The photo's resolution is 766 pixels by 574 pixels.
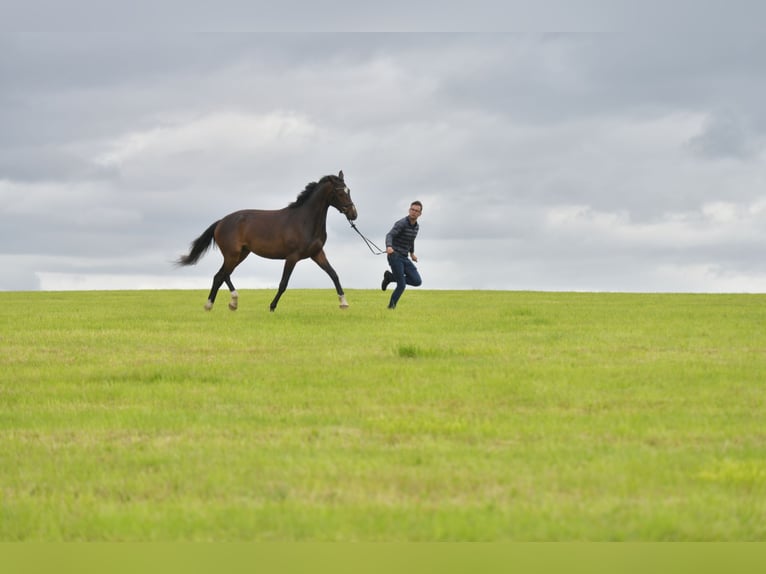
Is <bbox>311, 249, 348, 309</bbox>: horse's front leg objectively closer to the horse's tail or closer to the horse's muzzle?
the horse's muzzle

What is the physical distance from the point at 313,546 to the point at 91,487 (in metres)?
3.35

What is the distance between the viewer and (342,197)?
21562mm

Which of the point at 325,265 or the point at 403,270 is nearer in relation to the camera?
the point at 403,270

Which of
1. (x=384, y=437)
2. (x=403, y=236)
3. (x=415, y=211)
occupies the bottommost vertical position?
(x=384, y=437)

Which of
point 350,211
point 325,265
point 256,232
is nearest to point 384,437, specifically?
point 325,265

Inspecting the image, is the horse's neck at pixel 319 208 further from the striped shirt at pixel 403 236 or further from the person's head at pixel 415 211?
the person's head at pixel 415 211

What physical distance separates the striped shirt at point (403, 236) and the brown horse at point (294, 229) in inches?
50.4

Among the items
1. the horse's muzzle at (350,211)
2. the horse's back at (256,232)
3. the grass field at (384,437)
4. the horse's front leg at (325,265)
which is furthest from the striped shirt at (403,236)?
the grass field at (384,437)

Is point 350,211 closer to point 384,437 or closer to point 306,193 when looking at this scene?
point 306,193

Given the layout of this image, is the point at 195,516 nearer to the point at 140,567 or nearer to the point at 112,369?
the point at 140,567

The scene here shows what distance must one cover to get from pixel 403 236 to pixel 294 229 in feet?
8.49

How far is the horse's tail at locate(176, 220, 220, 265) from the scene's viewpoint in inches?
932

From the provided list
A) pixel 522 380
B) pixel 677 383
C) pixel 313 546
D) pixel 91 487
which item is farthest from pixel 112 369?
pixel 313 546

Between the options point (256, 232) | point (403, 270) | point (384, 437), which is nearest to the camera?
point (384, 437)
